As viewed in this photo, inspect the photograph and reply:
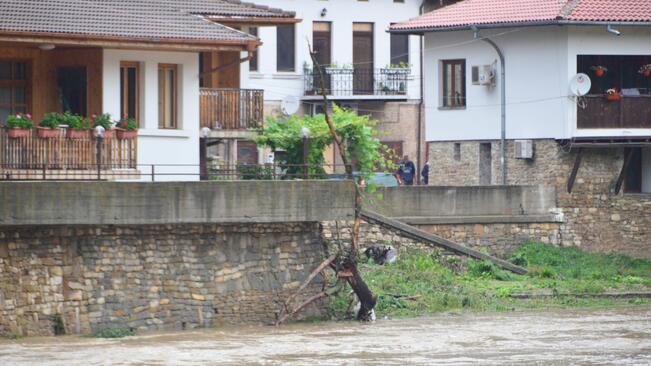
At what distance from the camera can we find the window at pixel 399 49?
5725cm

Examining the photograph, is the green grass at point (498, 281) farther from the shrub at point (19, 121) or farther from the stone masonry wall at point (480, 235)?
the shrub at point (19, 121)

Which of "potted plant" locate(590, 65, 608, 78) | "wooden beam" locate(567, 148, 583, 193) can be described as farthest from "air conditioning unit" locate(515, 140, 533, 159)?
"potted plant" locate(590, 65, 608, 78)

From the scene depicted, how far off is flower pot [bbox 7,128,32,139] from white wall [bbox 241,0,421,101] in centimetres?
2236

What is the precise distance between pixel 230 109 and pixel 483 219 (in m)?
6.80

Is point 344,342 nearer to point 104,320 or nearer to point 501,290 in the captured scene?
point 104,320

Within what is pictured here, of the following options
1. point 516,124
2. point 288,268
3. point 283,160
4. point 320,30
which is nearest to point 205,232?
point 288,268

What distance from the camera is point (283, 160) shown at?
1393 inches

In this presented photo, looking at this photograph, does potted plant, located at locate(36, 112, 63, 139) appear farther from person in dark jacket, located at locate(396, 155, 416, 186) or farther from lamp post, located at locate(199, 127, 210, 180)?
person in dark jacket, located at locate(396, 155, 416, 186)

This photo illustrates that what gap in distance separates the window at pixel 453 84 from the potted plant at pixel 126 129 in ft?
51.3

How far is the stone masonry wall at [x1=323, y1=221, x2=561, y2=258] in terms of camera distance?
1513 inches

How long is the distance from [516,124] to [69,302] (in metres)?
18.4

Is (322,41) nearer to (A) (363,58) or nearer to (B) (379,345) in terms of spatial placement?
(A) (363,58)

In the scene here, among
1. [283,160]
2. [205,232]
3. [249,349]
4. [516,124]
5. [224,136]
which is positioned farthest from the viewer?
[516,124]

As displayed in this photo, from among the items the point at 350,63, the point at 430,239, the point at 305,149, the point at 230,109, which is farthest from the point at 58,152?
the point at 350,63
